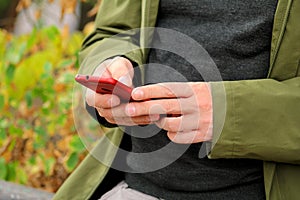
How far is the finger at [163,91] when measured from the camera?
1.39 m

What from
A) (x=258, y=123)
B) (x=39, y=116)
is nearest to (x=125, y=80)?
(x=258, y=123)

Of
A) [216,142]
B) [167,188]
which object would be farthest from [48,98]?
[216,142]

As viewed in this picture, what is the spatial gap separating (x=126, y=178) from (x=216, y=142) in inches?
15.4

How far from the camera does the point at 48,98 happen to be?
9.29 ft

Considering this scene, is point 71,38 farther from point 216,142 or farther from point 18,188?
point 216,142

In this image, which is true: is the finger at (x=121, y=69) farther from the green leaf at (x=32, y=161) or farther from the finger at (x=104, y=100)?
the green leaf at (x=32, y=161)

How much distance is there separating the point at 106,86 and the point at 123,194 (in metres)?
0.38

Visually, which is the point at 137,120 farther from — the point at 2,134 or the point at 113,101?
the point at 2,134

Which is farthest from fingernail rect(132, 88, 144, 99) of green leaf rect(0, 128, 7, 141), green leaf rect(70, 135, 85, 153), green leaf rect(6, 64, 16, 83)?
green leaf rect(6, 64, 16, 83)

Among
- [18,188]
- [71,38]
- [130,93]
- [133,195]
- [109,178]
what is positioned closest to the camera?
[130,93]

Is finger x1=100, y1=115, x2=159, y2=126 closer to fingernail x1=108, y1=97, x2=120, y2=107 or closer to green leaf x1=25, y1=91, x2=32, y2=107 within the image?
fingernail x1=108, y1=97, x2=120, y2=107

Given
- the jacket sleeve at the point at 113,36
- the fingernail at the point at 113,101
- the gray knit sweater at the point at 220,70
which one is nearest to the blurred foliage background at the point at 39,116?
the jacket sleeve at the point at 113,36

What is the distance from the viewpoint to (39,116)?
2979 millimetres

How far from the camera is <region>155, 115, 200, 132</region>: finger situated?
55.0 inches
